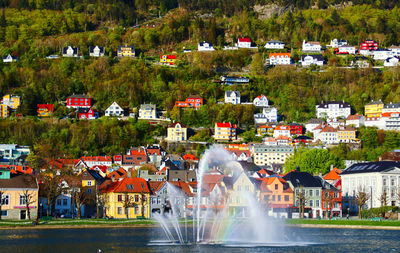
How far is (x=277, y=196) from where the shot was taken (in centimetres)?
8706

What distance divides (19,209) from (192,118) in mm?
94383

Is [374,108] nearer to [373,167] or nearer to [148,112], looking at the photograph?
[148,112]

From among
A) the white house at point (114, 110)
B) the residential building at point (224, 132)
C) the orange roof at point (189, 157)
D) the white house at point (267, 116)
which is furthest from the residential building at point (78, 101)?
the white house at point (267, 116)

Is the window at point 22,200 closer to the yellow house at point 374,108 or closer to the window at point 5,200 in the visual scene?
the window at point 5,200

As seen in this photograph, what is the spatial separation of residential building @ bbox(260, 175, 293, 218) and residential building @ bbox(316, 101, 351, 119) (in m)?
89.7

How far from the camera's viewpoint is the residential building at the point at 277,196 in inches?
3381

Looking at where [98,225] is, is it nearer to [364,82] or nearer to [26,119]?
[26,119]

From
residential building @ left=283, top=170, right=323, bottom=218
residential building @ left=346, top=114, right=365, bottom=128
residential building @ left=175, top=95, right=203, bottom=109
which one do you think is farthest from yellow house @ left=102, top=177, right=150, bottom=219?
residential building @ left=346, top=114, right=365, bottom=128

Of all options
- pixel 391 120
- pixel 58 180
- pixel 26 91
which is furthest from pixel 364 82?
pixel 58 180

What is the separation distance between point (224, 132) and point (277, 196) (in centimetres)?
7108

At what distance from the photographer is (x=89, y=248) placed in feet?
158

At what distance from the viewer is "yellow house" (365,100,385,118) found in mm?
169137

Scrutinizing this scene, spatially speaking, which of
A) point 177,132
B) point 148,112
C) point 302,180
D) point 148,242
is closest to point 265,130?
point 177,132

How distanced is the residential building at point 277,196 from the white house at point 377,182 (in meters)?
10.3
